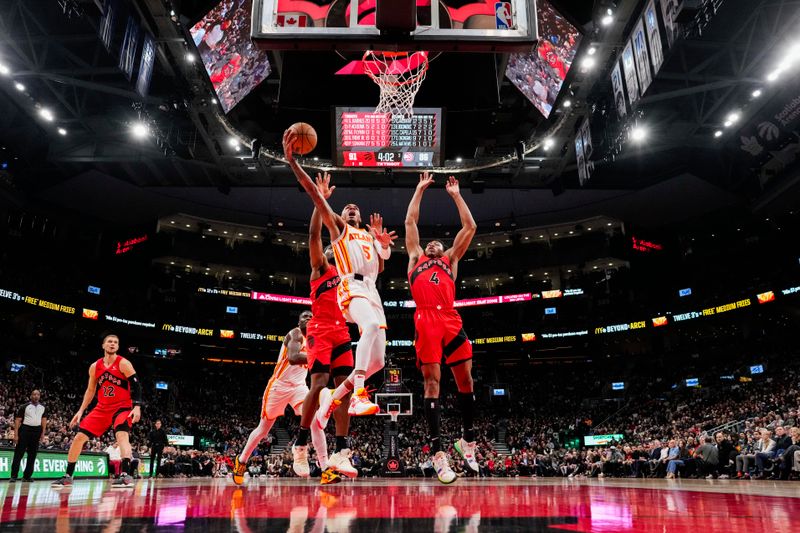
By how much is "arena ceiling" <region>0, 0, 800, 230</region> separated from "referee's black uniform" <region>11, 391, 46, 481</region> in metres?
8.58

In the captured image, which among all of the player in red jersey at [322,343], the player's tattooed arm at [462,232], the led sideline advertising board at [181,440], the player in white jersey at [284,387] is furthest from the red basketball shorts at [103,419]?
the led sideline advertising board at [181,440]

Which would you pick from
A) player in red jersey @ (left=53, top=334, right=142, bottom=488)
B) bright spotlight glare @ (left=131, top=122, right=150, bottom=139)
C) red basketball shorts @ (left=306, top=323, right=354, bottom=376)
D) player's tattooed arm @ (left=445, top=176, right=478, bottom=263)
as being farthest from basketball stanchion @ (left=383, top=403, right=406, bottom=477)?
player's tattooed arm @ (left=445, top=176, right=478, bottom=263)

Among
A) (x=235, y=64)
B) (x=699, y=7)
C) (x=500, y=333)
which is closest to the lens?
(x=699, y=7)

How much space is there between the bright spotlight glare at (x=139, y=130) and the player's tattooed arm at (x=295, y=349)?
13537 millimetres

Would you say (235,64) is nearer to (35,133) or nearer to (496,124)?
(496,124)

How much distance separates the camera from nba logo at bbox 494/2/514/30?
6.39 metres

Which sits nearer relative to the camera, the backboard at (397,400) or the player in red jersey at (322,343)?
the player in red jersey at (322,343)

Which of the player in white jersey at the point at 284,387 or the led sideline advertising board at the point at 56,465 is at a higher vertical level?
the player in white jersey at the point at 284,387

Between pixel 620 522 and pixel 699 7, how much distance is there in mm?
11785

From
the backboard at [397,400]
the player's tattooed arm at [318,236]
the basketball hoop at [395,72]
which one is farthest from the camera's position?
the backboard at [397,400]

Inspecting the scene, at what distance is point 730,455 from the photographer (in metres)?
13.9

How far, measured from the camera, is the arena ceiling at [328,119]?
1494 centimetres

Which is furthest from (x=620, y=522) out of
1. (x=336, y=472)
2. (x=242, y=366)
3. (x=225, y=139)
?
(x=242, y=366)

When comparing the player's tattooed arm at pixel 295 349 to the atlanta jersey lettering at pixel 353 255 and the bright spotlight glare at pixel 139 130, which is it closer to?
the atlanta jersey lettering at pixel 353 255
